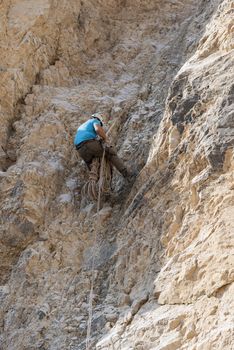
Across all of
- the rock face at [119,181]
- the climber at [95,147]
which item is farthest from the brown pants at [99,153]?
the rock face at [119,181]

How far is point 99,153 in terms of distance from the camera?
772 cm

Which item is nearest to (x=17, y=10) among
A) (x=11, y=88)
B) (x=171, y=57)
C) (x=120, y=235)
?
(x=11, y=88)

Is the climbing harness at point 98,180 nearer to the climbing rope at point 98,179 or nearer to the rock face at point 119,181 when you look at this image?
the climbing rope at point 98,179

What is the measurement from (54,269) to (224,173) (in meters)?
2.41

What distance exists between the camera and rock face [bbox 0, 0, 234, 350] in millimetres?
5703

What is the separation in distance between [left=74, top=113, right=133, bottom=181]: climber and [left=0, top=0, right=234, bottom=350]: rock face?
0.91 feet

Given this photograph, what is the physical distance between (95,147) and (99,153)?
97 mm

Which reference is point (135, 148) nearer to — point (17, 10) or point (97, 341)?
point (97, 341)

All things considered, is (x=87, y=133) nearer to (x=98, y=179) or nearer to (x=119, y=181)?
(x=98, y=179)

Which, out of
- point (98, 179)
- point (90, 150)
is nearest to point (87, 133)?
point (90, 150)

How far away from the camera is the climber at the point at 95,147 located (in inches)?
300

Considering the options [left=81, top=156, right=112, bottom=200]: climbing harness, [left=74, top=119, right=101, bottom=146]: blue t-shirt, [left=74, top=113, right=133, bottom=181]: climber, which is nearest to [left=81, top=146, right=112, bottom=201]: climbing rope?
[left=81, top=156, right=112, bottom=200]: climbing harness

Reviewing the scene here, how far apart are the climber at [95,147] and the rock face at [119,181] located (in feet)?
0.91

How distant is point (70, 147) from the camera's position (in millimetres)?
8633
